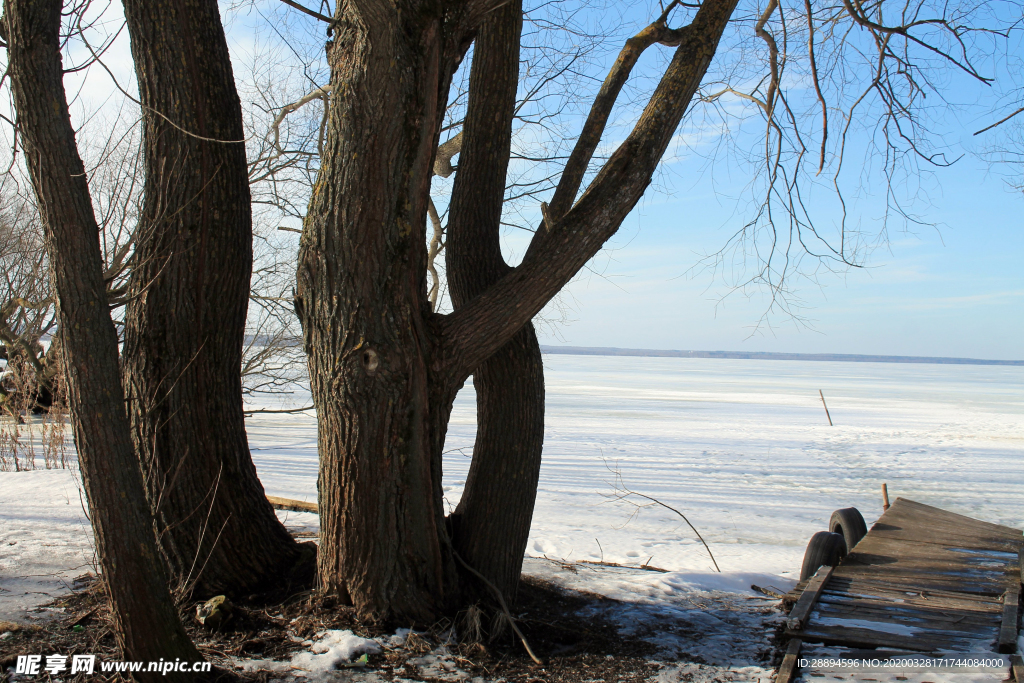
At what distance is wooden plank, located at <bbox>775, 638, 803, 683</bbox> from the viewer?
11.5 ft

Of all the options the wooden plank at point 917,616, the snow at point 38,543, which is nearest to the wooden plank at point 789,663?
the wooden plank at point 917,616

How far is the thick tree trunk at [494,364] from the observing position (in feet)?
14.4

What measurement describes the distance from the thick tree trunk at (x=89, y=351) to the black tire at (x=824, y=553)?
15.8 ft

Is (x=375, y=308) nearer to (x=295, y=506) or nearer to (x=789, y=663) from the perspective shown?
(x=789, y=663)

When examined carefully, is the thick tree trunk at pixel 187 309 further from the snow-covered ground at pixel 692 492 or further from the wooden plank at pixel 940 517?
the wooden plank at pixel 940 517

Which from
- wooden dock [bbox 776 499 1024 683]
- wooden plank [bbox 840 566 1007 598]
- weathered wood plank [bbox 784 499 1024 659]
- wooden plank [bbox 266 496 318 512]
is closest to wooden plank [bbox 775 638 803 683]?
wooden dock [bbox 776 499 1024 683]

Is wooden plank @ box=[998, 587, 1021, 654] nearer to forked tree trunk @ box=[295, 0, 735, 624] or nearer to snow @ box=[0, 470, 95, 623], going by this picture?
forked tree trunk @ box=[295, 0, 735, 624]

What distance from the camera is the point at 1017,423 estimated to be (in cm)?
2192

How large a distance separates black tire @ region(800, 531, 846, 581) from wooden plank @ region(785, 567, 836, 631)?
0.27 m

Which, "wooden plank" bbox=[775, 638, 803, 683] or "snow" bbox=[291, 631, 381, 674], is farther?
"wooden plank" bbox=[775, 638, 803, 683]

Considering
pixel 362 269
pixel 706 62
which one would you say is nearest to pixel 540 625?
pixel 362 269

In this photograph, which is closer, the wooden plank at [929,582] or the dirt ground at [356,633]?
the dirt ground at [356,633]

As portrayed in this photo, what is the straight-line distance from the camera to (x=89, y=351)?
279 centimetres

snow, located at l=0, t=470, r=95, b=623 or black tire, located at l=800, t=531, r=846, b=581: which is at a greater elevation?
snow, located at l=0, t=470, r=95, b=623
